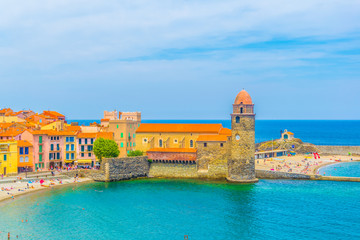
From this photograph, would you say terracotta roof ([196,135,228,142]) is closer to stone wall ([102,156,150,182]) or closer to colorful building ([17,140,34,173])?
stone wall ([102,156,150,182])

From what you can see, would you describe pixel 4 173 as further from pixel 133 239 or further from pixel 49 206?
pixel 133 239

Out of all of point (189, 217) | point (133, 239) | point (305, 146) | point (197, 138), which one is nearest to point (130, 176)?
point (197, 138)

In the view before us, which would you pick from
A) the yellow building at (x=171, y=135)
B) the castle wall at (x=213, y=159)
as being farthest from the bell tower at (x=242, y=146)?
the yellow building at (x=171, y=135)

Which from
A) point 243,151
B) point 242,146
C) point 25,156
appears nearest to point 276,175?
point 243,151

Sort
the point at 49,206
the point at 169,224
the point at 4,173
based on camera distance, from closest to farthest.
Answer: the point at 169,224 < the point at 49,206 < the point at 4,173

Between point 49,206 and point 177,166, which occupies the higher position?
point 177,166

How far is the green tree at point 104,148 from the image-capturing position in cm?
6594

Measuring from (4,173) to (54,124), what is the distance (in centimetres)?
1787

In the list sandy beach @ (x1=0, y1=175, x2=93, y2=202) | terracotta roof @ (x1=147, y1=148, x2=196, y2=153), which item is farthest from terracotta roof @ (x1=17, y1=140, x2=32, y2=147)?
terracotta roof @ (x1=147, y1=148, x2=196, y2=153)

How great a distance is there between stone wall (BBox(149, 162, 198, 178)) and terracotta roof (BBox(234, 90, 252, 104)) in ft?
44.4

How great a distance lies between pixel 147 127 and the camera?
71.6 metres

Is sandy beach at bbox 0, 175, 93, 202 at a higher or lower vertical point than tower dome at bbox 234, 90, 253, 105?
lower

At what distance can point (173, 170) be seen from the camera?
65750mm

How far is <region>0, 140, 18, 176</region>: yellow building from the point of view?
58.9m
